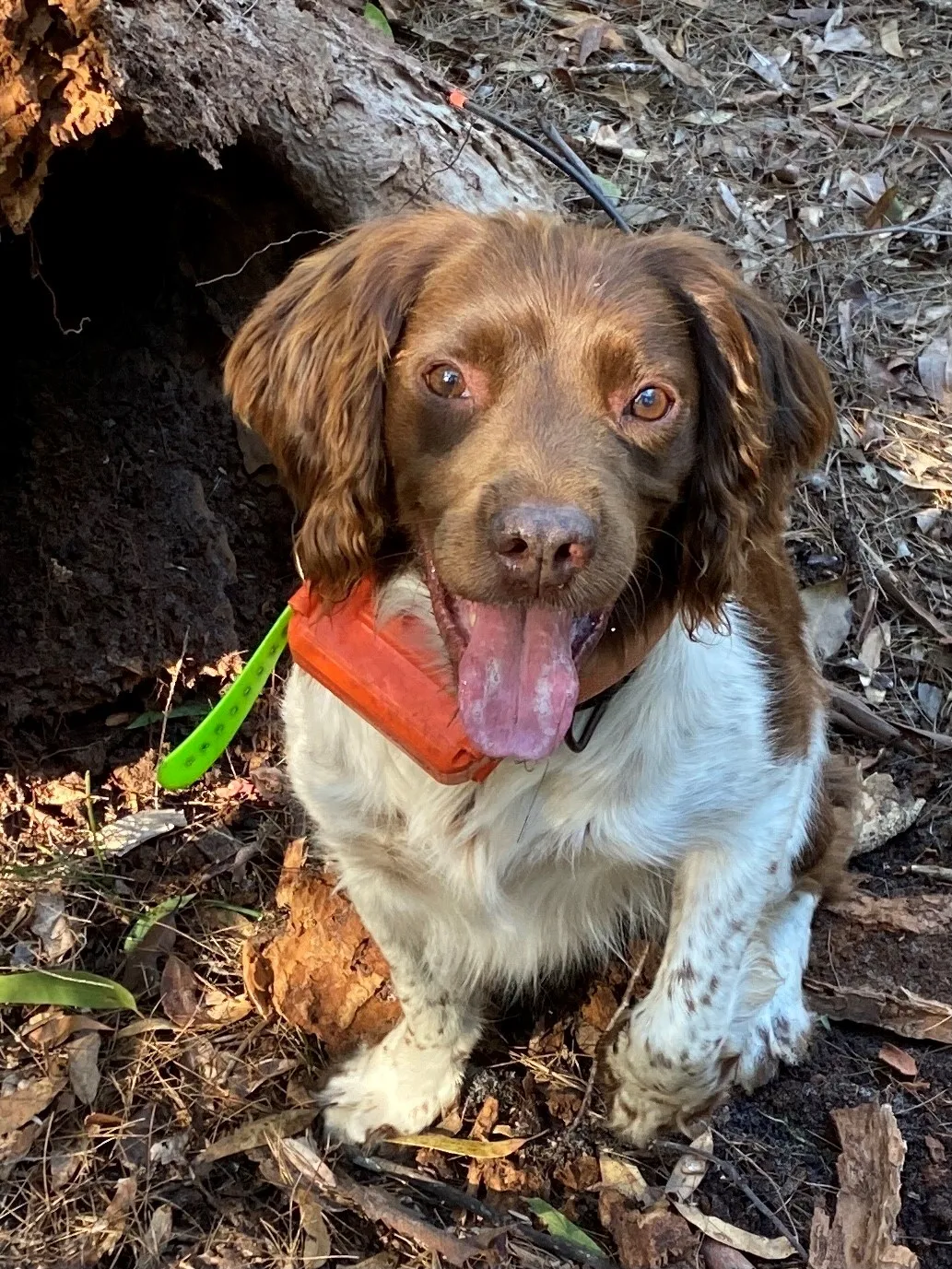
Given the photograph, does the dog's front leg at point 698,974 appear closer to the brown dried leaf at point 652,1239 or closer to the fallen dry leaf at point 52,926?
the brown dried leaf at point 652,1239

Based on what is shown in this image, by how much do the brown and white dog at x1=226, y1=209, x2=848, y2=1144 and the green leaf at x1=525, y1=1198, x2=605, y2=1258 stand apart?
231 mm

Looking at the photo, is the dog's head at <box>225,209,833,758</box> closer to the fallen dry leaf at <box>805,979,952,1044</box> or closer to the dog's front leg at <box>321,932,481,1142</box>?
the dog's front leg at <box>321,932,481,1142</box>

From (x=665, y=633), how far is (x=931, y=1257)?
1.41 meters

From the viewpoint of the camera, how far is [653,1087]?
2.72 m

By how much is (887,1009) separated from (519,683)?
1597 millimetres

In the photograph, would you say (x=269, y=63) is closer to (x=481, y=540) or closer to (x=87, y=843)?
(x=481, y=540)

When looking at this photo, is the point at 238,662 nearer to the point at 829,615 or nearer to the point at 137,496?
the point at 137,496

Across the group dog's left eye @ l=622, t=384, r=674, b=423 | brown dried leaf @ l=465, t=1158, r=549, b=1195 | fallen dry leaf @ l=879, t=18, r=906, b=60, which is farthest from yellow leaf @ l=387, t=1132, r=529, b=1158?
fallen dry leaf @ l=879, t=18, r=906, b=60

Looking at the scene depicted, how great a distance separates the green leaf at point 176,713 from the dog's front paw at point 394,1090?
3.78ft

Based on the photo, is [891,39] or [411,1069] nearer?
[411,1069]

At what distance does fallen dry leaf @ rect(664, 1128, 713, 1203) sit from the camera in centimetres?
274

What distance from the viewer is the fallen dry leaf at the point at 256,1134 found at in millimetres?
2840

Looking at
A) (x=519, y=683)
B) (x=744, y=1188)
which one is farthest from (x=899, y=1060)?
(x=519, y=683)

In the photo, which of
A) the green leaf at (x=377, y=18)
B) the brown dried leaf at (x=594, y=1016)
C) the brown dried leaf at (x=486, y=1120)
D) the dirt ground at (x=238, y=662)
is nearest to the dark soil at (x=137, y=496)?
the dirt ground at (x=238, y=662)
